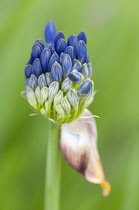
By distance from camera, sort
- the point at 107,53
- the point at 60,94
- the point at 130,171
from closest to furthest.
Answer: the point at 60,94 → the point at 130,171 → the point at 107,53

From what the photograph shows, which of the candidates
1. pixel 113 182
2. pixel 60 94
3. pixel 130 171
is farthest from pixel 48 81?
pixel 113 182

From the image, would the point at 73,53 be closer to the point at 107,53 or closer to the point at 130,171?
the point at 130,171

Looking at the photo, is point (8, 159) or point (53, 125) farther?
point (8, 159)

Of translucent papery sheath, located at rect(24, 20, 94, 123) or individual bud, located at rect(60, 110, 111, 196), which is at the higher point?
translucent papery sheath, located at rect(24, 20, 94, 123)

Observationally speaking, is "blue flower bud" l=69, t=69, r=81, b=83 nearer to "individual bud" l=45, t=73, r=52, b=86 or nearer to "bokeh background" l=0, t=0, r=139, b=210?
"individual bud" l=45, t=73, r=52, b=86

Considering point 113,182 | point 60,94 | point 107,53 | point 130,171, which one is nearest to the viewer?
point 60,94

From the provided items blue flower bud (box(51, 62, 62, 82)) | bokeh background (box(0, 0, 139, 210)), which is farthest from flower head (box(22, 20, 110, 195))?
bokeh background (box(0, 0, 139, 210))

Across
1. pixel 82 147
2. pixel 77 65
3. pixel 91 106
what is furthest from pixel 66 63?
pixel 91 106

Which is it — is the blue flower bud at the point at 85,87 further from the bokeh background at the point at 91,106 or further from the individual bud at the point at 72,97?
the bokeh background at the point at 91,106
